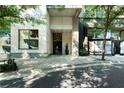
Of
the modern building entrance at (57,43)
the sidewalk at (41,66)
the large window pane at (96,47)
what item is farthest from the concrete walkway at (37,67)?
the modern building entrance at (57,43)

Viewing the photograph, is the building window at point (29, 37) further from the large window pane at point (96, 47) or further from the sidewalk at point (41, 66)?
the large window pane at point (96, 47)

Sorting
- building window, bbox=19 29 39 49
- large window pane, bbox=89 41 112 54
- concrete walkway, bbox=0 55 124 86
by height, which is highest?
building window, bbox=19 29 39 49

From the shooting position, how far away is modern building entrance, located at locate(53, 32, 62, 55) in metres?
30.2

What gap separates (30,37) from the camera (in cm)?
2367

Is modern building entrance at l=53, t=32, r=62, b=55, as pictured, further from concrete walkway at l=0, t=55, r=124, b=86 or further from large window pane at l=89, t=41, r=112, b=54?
concrete walkway at l=0, t=55, r=124, b=86

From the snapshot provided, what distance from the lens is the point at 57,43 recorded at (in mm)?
30281

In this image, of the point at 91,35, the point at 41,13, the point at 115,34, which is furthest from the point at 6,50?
the point at 115,34

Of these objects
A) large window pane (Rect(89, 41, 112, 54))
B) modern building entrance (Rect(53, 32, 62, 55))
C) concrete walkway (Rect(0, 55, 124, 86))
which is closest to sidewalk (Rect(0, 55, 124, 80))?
concrete walkway (Rect(0, 55, 124, 86))

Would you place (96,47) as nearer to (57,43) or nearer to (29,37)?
(57,43)

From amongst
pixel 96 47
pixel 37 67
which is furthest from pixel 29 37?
pixel 96 47

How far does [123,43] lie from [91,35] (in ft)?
13.8

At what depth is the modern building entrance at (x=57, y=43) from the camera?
30214 mm
